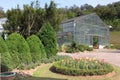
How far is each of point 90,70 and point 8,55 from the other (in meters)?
4.39

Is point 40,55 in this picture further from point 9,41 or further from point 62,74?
point 62,74

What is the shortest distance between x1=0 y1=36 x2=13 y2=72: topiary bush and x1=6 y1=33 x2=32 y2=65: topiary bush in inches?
21.2

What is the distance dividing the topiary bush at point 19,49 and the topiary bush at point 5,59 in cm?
54

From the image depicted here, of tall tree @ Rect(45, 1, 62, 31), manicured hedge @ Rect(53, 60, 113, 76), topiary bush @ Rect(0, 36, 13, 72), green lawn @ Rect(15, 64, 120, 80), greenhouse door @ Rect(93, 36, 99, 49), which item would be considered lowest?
greenhouse door @ Rect(93, 36, 99, 49)

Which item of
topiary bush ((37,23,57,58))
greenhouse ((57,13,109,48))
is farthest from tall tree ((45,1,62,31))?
greenhouse ((57,13,109,48))

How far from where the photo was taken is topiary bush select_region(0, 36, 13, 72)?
11945mm

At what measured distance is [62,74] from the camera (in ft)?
38.5

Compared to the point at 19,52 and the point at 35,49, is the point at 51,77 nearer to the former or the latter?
the point at 19,52

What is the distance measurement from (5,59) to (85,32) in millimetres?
23289

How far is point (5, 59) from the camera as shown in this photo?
1238 cm

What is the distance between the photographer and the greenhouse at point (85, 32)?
33688 millimetres

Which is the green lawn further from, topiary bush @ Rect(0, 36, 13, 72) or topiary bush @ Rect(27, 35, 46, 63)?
topiary bush @ Rect(27, 35, 46, 63)

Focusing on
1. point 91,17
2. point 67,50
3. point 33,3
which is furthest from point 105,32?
point 33,3

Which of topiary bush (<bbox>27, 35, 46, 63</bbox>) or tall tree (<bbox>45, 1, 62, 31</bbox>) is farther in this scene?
tall tree (<bbox>45, 1, 62, 31</bbox>)
